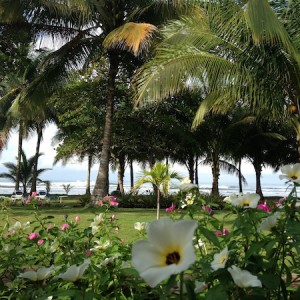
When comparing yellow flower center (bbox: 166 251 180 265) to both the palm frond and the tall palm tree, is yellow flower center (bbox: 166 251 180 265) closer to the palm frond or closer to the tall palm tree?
the palm frond

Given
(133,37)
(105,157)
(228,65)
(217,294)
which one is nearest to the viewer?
(217,294)

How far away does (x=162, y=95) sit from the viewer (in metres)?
7.43

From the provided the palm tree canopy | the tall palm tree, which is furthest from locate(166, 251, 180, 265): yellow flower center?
the tall palm tree

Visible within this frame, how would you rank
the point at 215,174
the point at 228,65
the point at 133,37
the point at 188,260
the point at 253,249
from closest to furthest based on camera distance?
the point at 188,260
the point at 253,249
the point at 228,65
the point at 133,37
the point at 215,174

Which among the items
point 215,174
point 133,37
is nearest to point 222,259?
point 133,37

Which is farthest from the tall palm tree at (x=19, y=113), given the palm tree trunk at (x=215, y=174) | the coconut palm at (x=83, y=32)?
the palm tree trunk at (x=215, y=174)

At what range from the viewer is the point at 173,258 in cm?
81

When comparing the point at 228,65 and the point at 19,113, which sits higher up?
the point at 19,113

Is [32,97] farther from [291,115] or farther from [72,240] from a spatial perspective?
[72,240]

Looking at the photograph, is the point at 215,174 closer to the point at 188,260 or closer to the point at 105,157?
the point at 105,157

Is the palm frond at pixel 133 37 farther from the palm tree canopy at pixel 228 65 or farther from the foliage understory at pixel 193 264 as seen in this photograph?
the foliage understory at pixel 193 264

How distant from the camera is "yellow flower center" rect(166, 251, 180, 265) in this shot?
0.80 metres

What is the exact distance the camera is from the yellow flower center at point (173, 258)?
797 millimetres

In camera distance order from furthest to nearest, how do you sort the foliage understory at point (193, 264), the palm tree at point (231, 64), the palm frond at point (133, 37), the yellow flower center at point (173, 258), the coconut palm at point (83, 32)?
the coconut palm at point (83, 32), the palm frond at point (133, 37), the palm tree at point (231, 64), the foliage understory at point (193, 264), the yellow flower center at point (173, 258)
